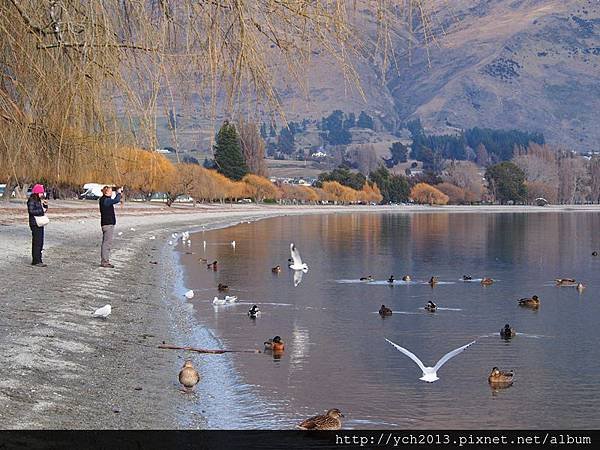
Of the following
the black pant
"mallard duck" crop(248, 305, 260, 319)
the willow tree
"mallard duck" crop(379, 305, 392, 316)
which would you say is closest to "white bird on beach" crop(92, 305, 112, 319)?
"mallard duck" crop(248, 305, 260, 319)

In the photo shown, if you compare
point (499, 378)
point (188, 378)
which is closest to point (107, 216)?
point (188, 378)

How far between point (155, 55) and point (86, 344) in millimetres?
8938

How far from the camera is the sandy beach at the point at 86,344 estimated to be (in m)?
9.94

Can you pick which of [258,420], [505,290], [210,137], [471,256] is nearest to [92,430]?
[258,420]

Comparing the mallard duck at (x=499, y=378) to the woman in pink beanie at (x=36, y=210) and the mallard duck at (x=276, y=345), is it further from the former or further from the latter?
the woman in pink beanie at (x=36, y=210)

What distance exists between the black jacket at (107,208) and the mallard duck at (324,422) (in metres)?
12.9

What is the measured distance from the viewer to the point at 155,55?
5.91 m

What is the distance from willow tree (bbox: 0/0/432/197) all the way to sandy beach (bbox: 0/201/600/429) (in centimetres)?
320

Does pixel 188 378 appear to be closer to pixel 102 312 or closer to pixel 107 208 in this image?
pixel 102 312

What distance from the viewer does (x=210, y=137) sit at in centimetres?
579

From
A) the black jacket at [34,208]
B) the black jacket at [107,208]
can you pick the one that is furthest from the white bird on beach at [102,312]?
the black jacket at [107,208]

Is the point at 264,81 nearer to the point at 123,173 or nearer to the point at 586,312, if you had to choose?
the point at 123,173

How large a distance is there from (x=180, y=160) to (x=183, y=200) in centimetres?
12065

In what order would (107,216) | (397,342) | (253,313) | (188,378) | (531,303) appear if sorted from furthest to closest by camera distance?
(531,303) → (107,216) → (253,313) → (397,342) → (188,378)
